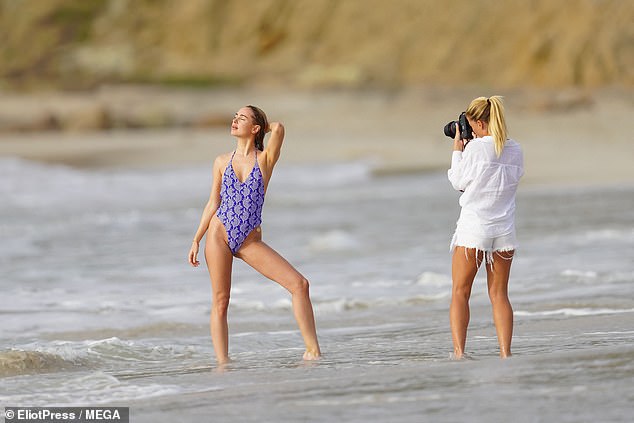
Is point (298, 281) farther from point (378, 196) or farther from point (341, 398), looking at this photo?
point (378, 196)

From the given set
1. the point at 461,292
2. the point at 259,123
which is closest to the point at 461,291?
the point at 461,292

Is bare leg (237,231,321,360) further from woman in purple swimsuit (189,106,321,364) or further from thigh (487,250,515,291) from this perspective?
thigh (487,250,515,291)

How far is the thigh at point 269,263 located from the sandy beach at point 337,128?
41.8 feet

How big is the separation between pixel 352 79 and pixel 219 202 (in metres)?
39.0

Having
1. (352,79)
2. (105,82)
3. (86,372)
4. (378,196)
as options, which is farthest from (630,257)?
(105,82)

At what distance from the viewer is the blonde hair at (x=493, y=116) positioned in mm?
6578

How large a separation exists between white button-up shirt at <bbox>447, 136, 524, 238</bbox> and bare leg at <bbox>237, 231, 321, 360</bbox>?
91 centimetres

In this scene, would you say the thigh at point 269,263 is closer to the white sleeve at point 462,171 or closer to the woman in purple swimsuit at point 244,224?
the woman in purple swimsuit at point 244,224

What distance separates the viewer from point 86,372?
6887 millimetres

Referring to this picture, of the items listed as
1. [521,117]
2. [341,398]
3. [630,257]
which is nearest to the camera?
[341,398]

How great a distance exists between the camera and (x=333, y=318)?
8.95m

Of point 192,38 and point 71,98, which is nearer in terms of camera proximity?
point 71,98

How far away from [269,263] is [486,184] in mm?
1224

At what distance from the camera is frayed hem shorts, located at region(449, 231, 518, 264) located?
666 centimetres
